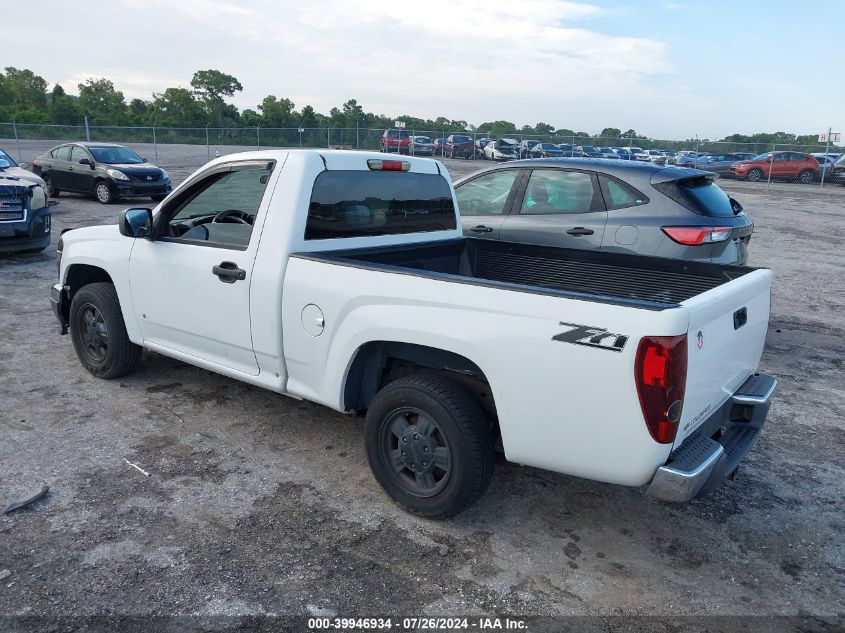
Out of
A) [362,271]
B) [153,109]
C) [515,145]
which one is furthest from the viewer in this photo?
[153,109]

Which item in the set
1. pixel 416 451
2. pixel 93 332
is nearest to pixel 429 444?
pixel 416 451

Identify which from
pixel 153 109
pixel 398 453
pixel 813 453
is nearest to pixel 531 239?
pixel 813 453

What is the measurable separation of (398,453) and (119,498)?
1507 millimetres

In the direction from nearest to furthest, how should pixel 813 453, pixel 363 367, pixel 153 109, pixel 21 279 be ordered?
pixel 363 367 < pixel 813 453 < pixel 21 279 < pixel 153 109

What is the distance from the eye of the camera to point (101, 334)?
207 inches

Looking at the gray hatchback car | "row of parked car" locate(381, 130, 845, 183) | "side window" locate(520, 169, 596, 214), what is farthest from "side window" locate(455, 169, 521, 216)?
"row of parked car" locate(381, 130, 845, 183)

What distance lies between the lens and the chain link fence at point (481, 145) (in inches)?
1259

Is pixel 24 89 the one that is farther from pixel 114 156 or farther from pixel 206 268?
pixel 206 268

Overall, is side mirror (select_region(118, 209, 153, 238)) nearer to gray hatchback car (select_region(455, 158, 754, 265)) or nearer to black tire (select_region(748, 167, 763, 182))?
gray hatchback car (select_region(455, 158, 754, 265))

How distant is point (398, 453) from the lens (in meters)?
3.62

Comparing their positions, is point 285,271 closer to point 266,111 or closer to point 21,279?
point 21,279

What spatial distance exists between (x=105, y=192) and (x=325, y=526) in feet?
50.7

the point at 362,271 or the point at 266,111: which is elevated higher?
the point at 266,111

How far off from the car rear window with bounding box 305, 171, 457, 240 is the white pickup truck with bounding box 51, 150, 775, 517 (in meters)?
0.01
